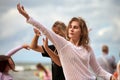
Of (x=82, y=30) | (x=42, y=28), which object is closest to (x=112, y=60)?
(x=82, y=30)

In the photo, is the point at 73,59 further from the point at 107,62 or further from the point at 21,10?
the point at 107,62

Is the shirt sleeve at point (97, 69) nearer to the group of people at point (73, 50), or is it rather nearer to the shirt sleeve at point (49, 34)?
the group of people at point (73, 50)

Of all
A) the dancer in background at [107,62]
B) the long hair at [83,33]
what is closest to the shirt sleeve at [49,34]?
the long hair at [83,33]

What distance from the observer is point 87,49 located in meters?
5.73

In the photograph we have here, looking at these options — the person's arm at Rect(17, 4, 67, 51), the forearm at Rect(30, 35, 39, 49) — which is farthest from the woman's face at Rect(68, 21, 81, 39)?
the forearm at Rect(30, 35, 39, 49)

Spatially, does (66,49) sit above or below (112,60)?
above

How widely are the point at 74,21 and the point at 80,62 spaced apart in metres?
0.53

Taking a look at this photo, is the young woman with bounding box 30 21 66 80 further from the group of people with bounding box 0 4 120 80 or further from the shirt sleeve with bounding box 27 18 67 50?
the shirt sleeve with bounding box 27 18 67 50

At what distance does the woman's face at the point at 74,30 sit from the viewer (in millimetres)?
5652

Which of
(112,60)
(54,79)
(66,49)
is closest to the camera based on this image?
(66,49)

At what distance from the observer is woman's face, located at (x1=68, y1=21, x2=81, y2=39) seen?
5.65 metres

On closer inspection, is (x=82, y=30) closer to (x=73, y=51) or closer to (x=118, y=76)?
(x=73, y=51)

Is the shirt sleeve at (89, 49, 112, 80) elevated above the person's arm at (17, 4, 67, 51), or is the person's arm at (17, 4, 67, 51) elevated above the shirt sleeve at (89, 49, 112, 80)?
the person's arm at (17, 4, 67, 51)

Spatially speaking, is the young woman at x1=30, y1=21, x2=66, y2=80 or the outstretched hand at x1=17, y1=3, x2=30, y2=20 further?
the young woman at x1=30, y1=21, x2=66, y2=80
